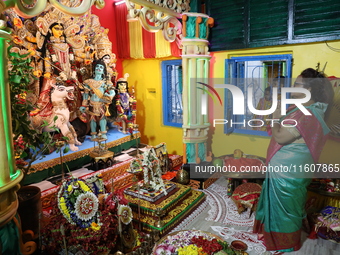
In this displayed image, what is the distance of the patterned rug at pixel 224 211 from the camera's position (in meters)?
3.88

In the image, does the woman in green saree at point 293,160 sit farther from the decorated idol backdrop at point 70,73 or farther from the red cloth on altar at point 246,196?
the decorated idol backdrop at point 70,73

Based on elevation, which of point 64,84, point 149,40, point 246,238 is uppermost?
point 149,40

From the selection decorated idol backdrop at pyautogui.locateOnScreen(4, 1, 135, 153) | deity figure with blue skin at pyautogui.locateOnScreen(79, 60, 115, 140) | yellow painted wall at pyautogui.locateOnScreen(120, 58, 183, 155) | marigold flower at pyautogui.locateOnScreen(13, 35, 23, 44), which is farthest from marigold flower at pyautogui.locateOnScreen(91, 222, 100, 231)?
yellow painted wall at pyautogui.locateOnScreen(120, 58, 183, 155)

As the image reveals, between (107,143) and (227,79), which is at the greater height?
(227,79)

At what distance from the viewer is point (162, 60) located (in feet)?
21.3

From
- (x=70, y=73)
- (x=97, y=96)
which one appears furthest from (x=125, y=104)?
(x=70, y=73)

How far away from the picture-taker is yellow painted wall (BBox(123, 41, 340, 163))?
4324 mm

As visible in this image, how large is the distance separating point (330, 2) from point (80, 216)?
4539 millimetres

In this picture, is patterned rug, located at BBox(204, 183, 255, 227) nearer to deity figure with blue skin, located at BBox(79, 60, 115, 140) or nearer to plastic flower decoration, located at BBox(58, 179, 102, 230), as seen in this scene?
plastic flower decoration, located at BBox(58, 179, 102, 230)

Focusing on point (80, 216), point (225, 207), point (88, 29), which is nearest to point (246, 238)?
point (225, 207)

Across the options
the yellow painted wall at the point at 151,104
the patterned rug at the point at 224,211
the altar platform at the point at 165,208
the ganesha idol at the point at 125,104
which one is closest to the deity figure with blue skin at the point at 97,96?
the ganesha idol at the point at 125,104

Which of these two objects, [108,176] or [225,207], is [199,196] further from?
[108,176]

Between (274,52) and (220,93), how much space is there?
49.5 inches

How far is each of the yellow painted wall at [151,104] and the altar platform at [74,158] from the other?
0.74 meters
